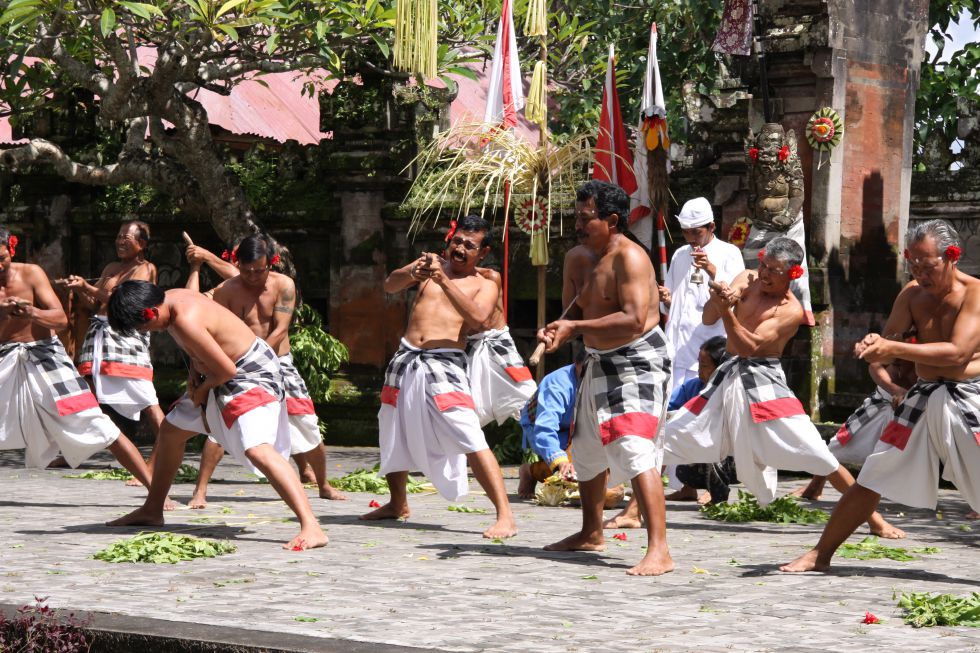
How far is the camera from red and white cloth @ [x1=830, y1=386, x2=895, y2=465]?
30.4ft

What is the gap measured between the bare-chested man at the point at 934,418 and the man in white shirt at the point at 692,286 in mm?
3434

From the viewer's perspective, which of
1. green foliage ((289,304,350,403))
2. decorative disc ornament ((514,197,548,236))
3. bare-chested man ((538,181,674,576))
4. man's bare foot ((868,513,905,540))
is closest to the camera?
bare-chested man ((538,181,674,576))

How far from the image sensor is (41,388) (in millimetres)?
9781

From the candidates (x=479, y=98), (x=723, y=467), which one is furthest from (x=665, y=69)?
(x=723, y=467)

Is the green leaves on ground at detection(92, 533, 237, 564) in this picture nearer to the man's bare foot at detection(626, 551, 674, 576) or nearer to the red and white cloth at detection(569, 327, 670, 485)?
the red and white cloth at detection(569, 327, 670, 485)

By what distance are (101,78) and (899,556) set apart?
7970 millimetres

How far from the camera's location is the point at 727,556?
25.4 ft

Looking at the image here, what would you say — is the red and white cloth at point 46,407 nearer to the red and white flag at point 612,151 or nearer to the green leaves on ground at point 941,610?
the red and white flag at point 612,151

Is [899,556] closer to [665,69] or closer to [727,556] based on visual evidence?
[727,556]

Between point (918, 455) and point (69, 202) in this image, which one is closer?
point (918, 455)

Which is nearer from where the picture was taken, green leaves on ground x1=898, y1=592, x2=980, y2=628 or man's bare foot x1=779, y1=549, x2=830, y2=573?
green leaves on ground x1=898, y1=592, x2=980, y2=628

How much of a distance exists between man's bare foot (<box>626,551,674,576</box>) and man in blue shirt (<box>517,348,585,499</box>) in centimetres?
292

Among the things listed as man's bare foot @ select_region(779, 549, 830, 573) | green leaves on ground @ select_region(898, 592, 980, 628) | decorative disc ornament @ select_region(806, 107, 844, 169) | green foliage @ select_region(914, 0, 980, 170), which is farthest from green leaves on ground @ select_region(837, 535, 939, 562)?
green foliage @ select_region(914, 0, 980, 170)

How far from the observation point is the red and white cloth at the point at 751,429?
28.4 feet
